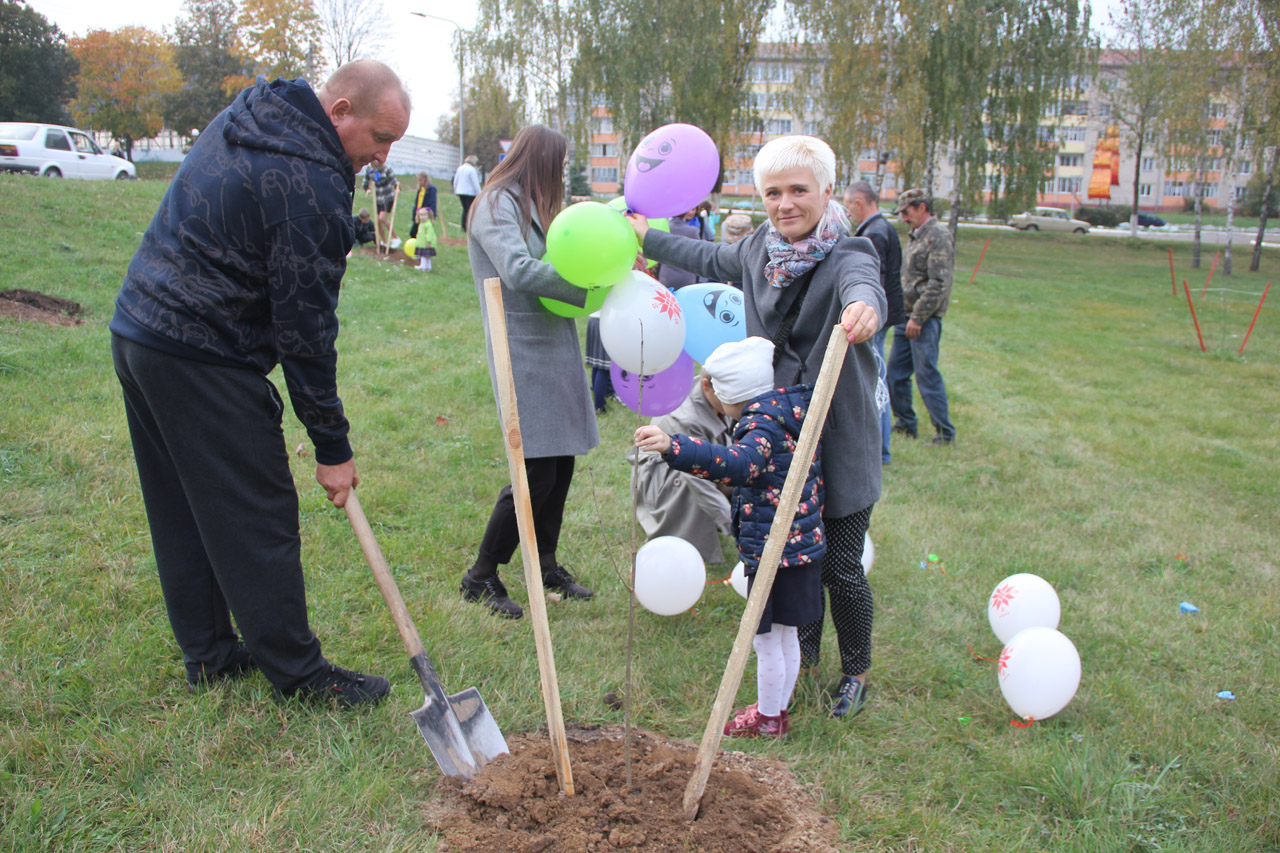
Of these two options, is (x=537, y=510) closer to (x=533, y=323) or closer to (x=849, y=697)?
(x=533, y=323)

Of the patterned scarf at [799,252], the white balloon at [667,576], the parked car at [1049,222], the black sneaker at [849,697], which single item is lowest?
the black sneaker at [849,697]

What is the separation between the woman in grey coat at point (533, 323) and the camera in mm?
3080

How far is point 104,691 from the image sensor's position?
101 inches

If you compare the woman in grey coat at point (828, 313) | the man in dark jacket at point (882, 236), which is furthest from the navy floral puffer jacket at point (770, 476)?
the man in dark jacket at point (882, 236)

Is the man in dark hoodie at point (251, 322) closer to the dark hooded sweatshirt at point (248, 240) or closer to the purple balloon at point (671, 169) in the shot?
the dark hooded sweatshirt at point (248, 240)

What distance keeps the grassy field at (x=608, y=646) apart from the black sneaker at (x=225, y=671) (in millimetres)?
54

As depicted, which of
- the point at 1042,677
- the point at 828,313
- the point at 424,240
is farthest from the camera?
the point at 424,240

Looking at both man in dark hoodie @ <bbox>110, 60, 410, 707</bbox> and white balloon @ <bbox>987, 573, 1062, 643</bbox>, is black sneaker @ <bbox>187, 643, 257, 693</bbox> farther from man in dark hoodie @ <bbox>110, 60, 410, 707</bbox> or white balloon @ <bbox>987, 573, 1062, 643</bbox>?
white balloon @ <bbox>987, 573, 1062, 643</bbox>

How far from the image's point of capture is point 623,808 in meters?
2.24

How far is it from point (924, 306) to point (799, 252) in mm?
4300

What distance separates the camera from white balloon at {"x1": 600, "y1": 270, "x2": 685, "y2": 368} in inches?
107

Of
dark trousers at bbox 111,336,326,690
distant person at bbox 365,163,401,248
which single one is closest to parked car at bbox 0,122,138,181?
distant person at bbox 365,163,401,248

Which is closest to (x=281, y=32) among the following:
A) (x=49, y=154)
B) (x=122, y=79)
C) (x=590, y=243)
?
(x=122, y=79)

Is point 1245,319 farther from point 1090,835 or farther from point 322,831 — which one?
point 322,831
